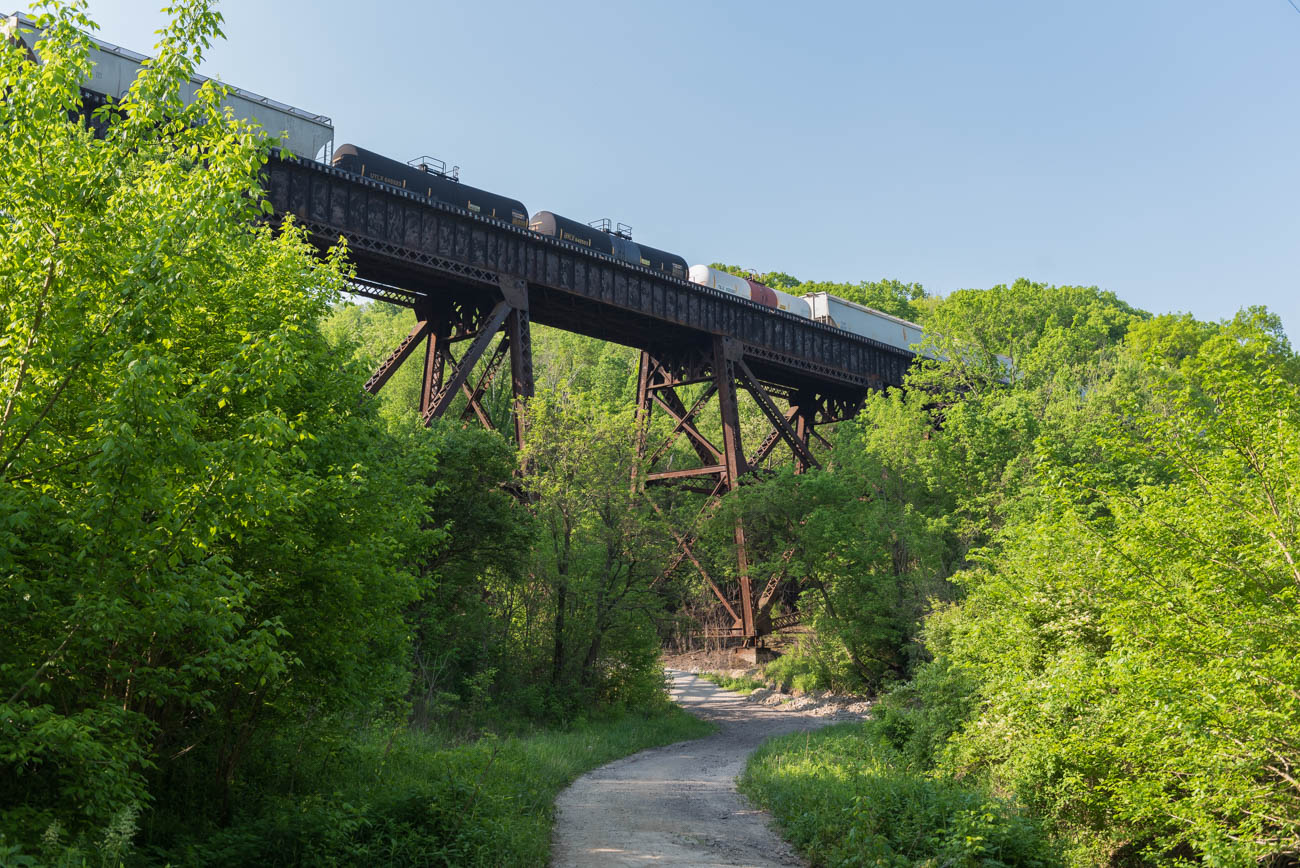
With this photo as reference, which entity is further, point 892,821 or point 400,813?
point 892,821

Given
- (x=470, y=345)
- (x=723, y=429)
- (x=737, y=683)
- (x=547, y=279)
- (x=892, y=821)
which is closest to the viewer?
(x=892, y=821)

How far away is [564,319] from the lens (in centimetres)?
3142

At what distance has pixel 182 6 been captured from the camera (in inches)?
303

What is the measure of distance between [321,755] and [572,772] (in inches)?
241

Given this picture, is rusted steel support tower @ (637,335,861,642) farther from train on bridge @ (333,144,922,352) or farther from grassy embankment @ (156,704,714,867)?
grassy embankment @ (156,704,714,867)

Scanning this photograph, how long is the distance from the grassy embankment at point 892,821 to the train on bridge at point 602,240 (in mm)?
18217

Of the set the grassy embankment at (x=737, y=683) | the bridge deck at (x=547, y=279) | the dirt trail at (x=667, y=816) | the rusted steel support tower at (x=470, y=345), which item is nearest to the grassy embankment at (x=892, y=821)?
the dirt trail at (x=667, y=816)

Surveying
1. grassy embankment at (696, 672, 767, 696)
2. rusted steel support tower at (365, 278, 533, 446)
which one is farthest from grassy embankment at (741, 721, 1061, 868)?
grassy embankment at (696, 672, 767, 696)

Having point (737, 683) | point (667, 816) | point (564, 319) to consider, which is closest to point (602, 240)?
point (564, 319)

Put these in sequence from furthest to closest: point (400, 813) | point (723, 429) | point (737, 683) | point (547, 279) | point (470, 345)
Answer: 1. point (723, 429)
2. point (737, 683)
3. point (547, 279)
4. point (470, 345)
5. point (400, 813)

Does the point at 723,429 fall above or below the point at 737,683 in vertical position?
above

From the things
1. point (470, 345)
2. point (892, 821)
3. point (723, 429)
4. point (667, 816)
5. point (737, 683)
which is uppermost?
point (470, 345)

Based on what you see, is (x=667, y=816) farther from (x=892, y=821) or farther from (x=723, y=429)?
(x=723, y=429)

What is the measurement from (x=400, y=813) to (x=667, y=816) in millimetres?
4243
